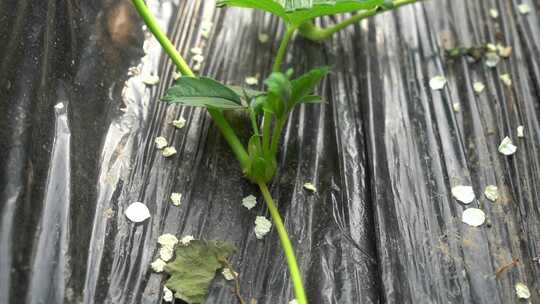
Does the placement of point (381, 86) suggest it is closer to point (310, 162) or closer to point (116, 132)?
point (310, 162)

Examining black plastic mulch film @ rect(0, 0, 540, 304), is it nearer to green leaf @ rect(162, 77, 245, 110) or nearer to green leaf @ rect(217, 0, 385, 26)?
green leaf @ rect(162, 77, 245, 110)

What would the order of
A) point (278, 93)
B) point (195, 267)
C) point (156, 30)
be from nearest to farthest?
point (278, 93) → point (195, 267) → point (156, 30)

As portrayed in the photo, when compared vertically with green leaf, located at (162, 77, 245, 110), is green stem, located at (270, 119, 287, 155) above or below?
below

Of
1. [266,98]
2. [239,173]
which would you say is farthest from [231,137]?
[266,98]

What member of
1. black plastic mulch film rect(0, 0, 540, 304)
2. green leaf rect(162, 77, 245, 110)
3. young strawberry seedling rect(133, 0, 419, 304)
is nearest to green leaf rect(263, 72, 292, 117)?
young strawberry seedling rect(133, 0, 419, 304)

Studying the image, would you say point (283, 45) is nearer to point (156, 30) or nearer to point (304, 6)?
point (304, 6)

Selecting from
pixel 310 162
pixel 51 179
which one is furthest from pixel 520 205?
pixel 51 179
